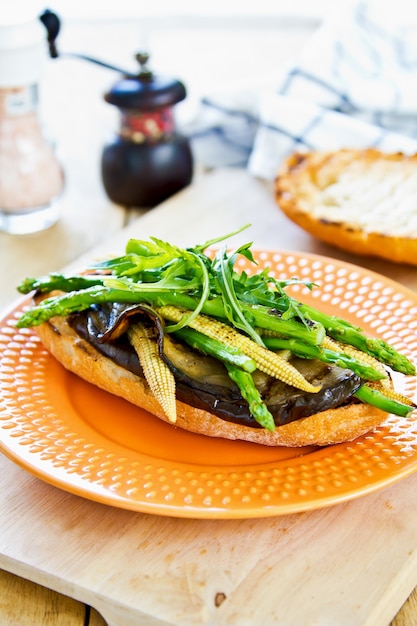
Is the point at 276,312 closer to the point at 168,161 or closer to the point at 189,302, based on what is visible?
the point at 189,302

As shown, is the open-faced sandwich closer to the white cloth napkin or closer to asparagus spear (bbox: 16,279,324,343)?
asparagus spear (bbox: 16,279,324,343)

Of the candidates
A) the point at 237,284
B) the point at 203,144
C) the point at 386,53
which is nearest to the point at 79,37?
the point at 203,144

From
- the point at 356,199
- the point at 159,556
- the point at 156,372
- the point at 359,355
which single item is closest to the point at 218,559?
the point at 159,556

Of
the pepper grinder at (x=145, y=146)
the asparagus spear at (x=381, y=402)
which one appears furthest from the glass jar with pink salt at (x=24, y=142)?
the asparagus spear at (x=381, y=402)


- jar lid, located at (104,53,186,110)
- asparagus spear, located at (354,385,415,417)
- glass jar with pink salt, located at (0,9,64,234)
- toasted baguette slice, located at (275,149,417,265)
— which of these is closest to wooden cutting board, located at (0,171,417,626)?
asparagus spear, located at (354,385,415,417)

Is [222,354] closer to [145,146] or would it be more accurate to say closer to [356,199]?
[356,199]
